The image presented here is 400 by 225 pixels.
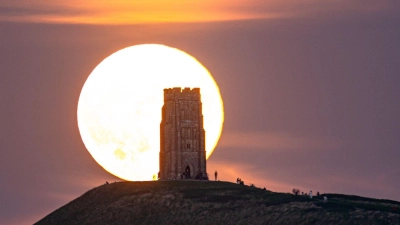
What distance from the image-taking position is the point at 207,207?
560 ft

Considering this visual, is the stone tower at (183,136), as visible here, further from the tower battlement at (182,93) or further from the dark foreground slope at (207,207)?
the dark foreground slope at (207,207)

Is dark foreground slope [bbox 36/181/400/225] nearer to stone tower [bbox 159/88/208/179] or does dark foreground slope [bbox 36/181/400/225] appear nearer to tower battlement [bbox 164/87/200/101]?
stone tower [bbox 159/88/208/179]

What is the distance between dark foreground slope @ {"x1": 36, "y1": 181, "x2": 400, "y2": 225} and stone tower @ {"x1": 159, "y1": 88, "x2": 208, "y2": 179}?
1137 cm

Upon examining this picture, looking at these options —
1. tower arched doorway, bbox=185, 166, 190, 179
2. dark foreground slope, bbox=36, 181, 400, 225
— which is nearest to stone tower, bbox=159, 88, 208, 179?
tower arched doorway, bbox=185, 166, 190, 179

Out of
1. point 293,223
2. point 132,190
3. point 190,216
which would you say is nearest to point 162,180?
point 132,190

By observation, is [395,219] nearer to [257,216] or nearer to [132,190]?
[257,216]

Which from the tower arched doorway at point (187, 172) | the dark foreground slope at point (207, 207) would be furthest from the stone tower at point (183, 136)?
the dark foreground slope at point (207, 207)

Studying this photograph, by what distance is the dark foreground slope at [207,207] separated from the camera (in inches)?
6220

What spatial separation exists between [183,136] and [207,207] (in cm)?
2866

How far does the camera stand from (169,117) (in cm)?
19888

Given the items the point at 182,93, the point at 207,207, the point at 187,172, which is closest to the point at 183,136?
the point at 187,172

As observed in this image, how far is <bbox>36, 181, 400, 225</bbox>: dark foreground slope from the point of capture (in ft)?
518

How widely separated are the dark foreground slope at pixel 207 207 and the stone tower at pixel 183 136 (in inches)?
448

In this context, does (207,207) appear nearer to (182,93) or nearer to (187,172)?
(187,172)
